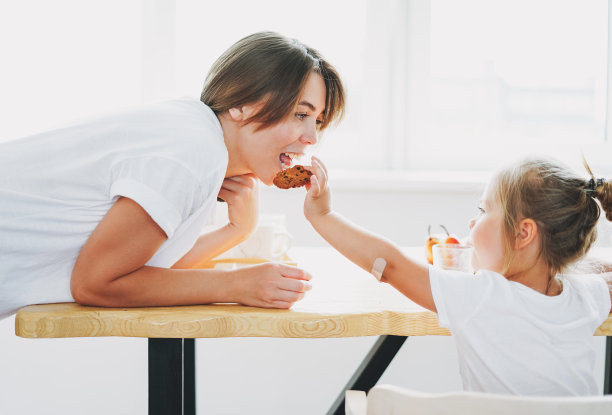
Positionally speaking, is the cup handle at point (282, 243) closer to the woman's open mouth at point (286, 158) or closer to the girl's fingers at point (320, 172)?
the woman's open mouth at point (286, 158)

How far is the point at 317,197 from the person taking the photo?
3.71ft

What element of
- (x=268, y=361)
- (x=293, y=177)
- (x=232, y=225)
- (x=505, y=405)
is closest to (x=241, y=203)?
(x=232, y=225)

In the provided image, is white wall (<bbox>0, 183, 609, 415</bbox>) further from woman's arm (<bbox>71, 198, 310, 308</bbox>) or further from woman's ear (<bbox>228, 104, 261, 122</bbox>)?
woman's arm (<bbox>71, 198, 310, 308</bbox>)

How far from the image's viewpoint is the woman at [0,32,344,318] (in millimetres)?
921

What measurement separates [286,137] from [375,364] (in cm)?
50

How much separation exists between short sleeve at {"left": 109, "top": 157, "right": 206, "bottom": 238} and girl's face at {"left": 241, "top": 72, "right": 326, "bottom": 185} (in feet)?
0.97

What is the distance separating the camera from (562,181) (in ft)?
3.33

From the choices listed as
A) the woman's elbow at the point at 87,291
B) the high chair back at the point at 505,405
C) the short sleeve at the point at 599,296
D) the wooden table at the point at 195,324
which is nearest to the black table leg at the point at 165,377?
the wooden table at the point at 195,324

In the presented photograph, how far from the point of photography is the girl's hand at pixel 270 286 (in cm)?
95

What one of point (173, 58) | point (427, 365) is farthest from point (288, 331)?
point (173, 58)

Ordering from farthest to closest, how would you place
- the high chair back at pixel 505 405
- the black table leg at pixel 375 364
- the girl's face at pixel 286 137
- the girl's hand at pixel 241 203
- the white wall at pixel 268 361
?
1. the white wall at pixel 268 361
2. the girl's hand at pixel 241 203
3. the girl's face at pixel 286 137
4. the black table leg at pixel 375 364
5. the high chair back at pixel 505 405

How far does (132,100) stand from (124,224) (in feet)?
4.99

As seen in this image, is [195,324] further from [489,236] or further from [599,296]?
[599,296]

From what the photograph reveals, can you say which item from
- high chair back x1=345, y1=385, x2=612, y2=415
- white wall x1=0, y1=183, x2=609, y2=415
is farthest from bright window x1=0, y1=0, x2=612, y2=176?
high chair back x1=345, y1=385, x2=612, y2=415
